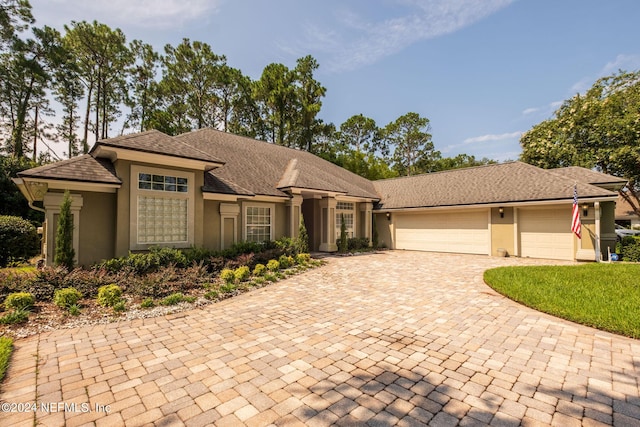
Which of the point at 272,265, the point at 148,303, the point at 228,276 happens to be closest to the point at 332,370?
the point at 148,303

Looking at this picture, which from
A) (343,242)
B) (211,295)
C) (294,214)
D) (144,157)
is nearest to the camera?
(211,295)

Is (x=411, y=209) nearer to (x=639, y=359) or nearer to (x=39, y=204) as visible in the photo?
(x=639, y=359)

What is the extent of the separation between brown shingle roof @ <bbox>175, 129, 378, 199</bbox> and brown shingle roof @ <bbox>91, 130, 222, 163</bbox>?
1.42 m

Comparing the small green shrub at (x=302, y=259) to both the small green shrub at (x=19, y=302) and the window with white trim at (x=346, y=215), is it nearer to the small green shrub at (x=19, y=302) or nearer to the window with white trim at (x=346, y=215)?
the window with white trim at (x=346, y=215)

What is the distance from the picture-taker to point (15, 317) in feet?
15.9

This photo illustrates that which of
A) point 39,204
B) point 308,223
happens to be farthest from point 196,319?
point 39,204

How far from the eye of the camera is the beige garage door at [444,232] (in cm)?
1449

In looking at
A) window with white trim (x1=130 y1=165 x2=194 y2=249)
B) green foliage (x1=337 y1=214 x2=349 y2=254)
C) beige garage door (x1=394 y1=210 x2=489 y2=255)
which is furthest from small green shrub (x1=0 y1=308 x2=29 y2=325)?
beige garage door (x1=394 y1=210 x2=489 y2=255)

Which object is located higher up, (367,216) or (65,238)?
(367,216)

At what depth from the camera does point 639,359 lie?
365 centimetres

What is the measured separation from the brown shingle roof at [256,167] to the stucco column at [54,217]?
3.71 m

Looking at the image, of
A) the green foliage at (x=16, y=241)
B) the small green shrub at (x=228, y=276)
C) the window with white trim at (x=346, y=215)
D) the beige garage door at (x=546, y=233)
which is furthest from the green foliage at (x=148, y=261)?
the beige garage door at (x=546, y=233)

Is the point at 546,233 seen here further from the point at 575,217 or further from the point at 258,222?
the point at 258,222

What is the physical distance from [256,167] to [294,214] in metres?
3.50
